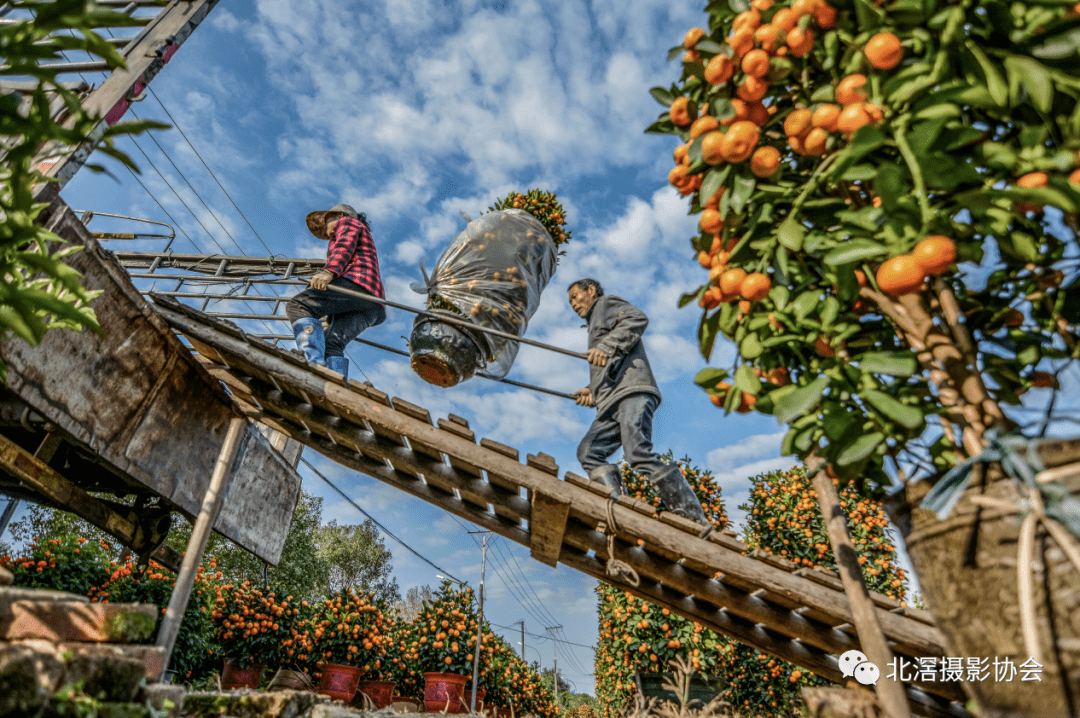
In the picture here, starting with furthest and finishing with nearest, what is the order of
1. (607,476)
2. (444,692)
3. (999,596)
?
(444,692) → (607,476) → (999,596)

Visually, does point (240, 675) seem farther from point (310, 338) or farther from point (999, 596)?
point (999, 596)

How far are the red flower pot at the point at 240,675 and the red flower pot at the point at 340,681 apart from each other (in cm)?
100

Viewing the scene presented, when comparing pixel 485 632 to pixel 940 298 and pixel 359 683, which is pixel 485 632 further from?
pixel 940 298

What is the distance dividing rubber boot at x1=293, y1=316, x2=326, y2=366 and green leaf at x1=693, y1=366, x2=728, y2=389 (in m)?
3.87

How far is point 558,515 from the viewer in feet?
10.5

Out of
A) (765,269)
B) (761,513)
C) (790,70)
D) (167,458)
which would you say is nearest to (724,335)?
(765,269)

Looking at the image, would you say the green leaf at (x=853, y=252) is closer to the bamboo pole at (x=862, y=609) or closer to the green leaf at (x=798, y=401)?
the green leaf at (x=798, y=401)

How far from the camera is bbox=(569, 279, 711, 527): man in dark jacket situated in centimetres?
362

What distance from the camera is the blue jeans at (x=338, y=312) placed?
4758 millimetres

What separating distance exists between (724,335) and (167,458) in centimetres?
420

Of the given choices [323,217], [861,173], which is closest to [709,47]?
[861,173]

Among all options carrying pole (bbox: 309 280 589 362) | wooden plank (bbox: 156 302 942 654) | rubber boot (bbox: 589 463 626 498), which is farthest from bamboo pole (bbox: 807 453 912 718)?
carrying pole (bbox: 309 280 589 362)

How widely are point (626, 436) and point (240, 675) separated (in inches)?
251

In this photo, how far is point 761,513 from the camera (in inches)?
294
